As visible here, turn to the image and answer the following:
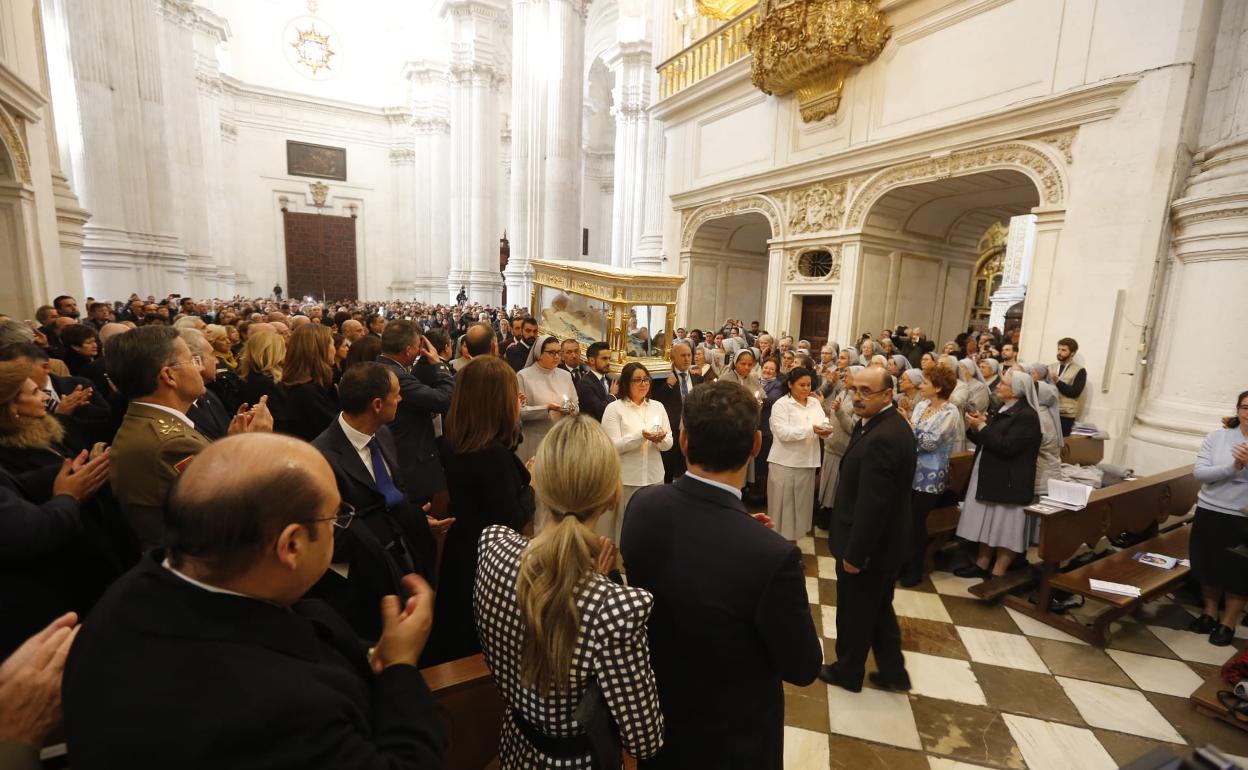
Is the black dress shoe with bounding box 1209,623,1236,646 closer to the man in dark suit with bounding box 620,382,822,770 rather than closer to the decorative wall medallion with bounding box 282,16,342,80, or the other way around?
the man in dark suit with bounding box 620,382,822,770

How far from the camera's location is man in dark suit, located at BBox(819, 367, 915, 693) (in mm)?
2545

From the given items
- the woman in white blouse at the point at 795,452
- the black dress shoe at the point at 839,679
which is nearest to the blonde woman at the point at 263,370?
the woman in white blouse at the point at 795,452

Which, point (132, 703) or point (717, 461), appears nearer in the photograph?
point (132, 703)

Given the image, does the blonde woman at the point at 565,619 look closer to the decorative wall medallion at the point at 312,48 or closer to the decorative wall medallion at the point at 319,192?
the decorative wall medallion at the point at 319,192

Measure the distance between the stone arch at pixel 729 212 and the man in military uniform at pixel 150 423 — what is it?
978 centimetres

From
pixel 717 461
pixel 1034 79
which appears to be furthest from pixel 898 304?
pixel 717 461

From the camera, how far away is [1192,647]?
3.41 m

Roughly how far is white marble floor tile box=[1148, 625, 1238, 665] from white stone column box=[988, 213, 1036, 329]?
→ 1333cm

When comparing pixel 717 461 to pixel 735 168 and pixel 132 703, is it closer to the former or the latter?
pixel 132 703

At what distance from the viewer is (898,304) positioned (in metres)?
9.49

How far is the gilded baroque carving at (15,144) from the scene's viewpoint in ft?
18.4

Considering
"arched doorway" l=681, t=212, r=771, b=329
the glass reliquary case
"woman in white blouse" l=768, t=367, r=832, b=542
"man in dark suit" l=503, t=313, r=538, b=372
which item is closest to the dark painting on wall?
"arched doorway" l=681, t=212, r=771, b=329

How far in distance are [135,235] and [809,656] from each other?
16.4 metres

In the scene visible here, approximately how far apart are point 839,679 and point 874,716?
0.23 metres
